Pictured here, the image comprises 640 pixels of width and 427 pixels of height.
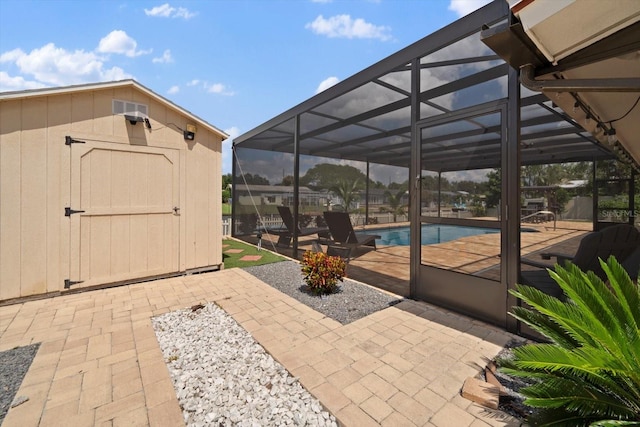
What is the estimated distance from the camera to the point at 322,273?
396cm

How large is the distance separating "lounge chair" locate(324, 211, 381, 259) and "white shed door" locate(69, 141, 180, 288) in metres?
A: 3.35

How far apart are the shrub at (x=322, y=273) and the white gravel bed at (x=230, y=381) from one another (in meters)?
1.32

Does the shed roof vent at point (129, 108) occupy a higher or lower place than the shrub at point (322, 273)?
higher

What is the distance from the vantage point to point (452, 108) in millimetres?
3459

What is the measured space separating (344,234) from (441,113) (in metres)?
3.44

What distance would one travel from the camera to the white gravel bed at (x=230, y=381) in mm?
1716

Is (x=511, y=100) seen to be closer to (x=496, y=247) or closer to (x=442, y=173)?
(x=442, y=173)

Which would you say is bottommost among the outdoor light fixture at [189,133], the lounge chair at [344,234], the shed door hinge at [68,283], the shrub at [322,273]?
the shed door hinge at [68,283]

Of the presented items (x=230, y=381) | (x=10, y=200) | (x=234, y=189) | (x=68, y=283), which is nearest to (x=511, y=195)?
(x=230, y=381)

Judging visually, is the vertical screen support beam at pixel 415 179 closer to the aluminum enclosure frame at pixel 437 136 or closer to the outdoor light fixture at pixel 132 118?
the aluminum enclosure frame at pixel 437 136

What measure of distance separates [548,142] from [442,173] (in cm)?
521

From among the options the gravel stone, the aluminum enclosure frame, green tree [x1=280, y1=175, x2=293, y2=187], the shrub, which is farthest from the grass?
the gravel stone

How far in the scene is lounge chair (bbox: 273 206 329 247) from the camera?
22.5 ft

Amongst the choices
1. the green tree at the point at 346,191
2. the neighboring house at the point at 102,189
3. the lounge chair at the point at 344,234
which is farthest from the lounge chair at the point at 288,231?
the neighboring house at the point at 102,189
